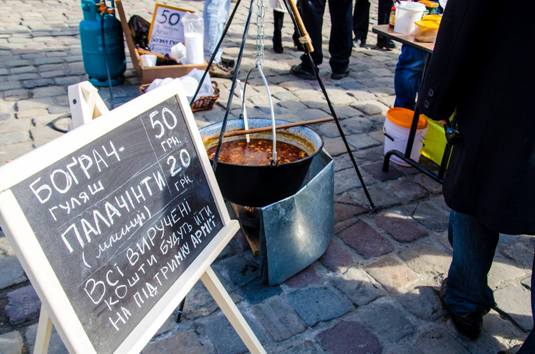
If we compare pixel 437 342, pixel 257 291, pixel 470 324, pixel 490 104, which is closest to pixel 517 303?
pixel 470 324

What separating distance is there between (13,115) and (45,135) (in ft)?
2.20

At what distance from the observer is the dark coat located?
1663 mm

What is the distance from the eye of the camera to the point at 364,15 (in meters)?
7.01

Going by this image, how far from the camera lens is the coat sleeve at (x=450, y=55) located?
1.72 meters

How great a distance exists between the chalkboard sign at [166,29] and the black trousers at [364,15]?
2960 millimetres

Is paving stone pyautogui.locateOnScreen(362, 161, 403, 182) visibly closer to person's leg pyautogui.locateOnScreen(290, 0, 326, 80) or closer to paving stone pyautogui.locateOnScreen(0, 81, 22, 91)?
person's leg pyautogui.locateOnScreen(290, 0, 326, 80)

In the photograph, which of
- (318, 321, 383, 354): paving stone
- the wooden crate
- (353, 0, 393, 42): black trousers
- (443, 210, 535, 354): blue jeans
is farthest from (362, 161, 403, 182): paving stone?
(353, 0, 393, 42): black trousers

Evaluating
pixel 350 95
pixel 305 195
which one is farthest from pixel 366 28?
pixel 305 195

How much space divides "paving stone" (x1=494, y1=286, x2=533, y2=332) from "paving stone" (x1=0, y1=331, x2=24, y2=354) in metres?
2.52

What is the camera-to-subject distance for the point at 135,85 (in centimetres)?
536

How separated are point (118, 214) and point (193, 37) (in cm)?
408

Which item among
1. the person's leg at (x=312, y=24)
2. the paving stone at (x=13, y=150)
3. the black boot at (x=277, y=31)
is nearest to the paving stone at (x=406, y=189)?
the person's leg at (x=312, y=24)

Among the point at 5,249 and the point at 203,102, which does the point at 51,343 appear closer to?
the point at 5,249

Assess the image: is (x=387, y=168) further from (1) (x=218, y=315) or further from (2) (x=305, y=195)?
(1) (x=218, y=315)
